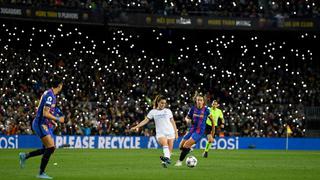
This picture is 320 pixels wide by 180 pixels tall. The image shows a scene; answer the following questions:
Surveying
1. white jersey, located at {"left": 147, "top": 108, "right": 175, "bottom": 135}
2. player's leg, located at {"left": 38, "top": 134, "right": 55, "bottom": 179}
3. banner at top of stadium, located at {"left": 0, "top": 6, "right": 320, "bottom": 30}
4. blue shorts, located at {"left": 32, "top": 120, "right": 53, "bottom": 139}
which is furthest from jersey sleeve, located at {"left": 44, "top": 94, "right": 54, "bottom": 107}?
banner at top of stadium, located at {"left": 0, "top": 6, "right": 320, "bottom": 30}

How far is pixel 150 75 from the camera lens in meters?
52.6

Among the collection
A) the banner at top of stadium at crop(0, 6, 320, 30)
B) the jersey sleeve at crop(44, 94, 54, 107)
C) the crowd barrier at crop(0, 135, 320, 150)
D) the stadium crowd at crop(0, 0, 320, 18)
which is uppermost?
the stadium crowd at crop(0, 0, 320, 18)

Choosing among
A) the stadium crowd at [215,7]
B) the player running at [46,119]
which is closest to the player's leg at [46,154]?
the player running at [46,119]

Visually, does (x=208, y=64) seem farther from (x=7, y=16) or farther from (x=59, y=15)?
(x=7, y=16)

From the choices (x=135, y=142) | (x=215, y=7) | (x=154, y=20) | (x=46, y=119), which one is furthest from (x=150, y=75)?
(x=46, y=119)

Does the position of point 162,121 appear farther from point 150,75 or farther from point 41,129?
point 150,75

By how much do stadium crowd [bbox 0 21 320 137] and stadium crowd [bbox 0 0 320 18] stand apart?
3.38 m

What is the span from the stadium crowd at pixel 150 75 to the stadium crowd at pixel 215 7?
11.1 ft

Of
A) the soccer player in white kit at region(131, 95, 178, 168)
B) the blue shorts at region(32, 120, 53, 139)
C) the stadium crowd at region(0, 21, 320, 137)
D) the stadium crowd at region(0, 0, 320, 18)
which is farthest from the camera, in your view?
A: the stadium crowd at region(0, 0, 320, 18)

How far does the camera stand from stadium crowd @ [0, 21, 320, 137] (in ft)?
149

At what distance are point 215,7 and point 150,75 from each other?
22.3ft

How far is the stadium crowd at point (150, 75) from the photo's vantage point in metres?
45.4

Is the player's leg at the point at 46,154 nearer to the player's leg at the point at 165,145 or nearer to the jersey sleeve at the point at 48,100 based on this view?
the jersey sleeve at the point at 48,100

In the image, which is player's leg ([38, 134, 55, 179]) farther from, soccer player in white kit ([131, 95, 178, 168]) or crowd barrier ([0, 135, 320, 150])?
crowd barrier ([0, 135, 320, 150])
